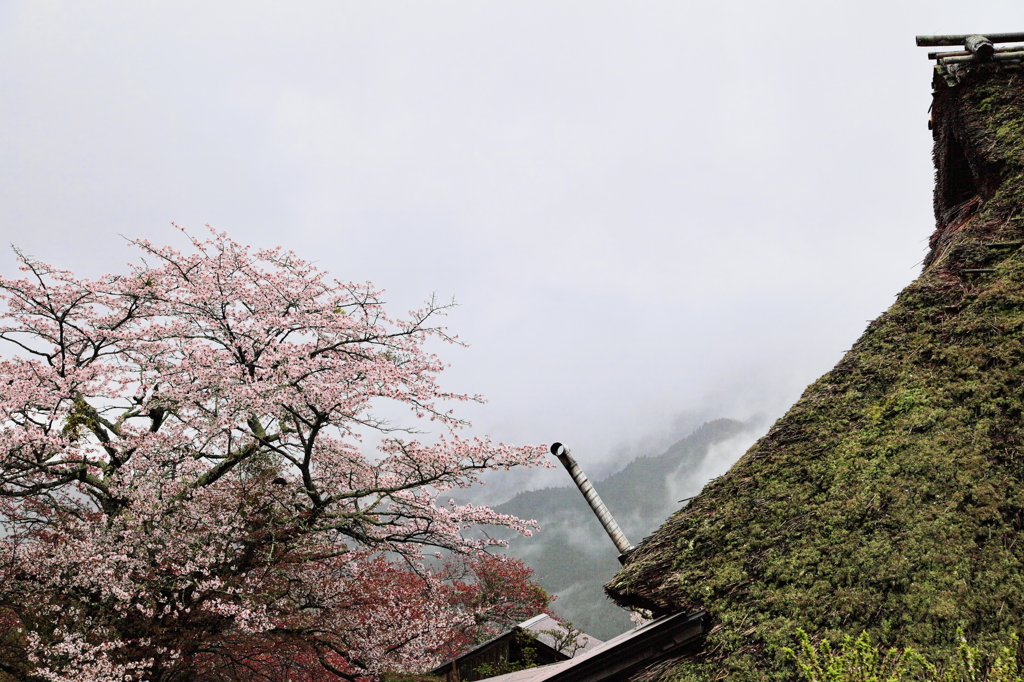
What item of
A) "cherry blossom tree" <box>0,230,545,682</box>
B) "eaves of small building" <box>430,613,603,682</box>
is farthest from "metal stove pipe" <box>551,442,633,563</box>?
"eaves of small building" <box>430,613,603,682</box>

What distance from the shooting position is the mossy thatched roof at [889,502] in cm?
321

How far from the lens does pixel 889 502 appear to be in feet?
12.0

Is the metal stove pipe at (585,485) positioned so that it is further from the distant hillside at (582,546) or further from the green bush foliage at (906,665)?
the distant hillside at (582,546)

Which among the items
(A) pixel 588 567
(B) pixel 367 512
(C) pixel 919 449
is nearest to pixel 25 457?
(B) pixel 367 512

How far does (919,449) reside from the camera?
3842 millimetres

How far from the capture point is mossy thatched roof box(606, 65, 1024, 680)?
321 centimetres

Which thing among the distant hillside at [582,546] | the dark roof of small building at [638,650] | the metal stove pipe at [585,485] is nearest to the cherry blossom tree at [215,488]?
the metal stove pipe at [585,485]

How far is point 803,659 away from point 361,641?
33.7 feet

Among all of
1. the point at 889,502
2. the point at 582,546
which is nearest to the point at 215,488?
the point at 889,502

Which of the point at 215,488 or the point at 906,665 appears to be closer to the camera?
the point at 906,665

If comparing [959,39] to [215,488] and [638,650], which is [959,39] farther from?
[215,488]

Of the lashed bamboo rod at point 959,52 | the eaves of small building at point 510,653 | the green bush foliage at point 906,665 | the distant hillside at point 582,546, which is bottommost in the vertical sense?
the green bush foliage at point 906,665

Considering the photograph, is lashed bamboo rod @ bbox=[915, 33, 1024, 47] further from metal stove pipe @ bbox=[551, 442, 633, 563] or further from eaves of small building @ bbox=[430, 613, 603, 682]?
eaves of small building @ bbox=[430, 613, 603, 682]

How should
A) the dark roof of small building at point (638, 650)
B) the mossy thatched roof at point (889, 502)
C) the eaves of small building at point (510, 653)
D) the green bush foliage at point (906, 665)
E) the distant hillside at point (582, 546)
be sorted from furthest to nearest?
1. the distant hillside at point (582, 546)
2. the eaves of small building at point (510, 653)
3. the dark roof of small building at point (638, 650)
4. the mossy thatched roof at point (889, 502)
5. the green bush foliage at point (906, 665)
